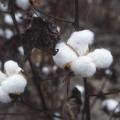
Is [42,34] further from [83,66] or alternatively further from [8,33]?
[8,33]

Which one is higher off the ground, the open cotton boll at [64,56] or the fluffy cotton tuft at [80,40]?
the fluffy cotton tuft at [80,40]

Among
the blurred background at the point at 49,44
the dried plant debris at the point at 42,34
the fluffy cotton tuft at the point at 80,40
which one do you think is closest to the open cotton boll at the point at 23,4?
the blurred background at the point at 49,44

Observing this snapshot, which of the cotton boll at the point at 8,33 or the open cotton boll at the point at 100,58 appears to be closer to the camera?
the open cotton boll at the point at 100,58

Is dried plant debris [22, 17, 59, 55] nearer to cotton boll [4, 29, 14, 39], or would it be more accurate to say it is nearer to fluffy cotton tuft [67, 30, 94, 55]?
fluffy cotton tuft [67, 30, 94, 55]

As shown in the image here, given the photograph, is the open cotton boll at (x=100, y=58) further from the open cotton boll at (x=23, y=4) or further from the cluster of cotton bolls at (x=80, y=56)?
the open cotton boll at (x=23, y=4)

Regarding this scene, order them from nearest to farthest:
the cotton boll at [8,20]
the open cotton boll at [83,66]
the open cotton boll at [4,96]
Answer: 1. the open cotton boll at [83,66]
2. the open cotton boll at [4,96]
3. the cotton boll at [8,20]

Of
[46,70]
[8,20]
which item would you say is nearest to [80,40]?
[46,70]

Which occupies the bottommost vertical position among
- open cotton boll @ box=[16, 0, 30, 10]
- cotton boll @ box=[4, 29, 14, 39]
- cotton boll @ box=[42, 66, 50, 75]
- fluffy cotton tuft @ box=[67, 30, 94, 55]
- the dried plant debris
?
fluffy cotton tuft @ box=[67, 30, 94, 55]

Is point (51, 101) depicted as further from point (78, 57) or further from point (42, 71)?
point (78, 57)

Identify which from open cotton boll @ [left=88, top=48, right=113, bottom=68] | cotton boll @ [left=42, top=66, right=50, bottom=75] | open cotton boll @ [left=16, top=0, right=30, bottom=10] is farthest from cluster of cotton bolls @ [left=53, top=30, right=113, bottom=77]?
cotton boll @ [left=42, top=66, right=50, bottom=75]
